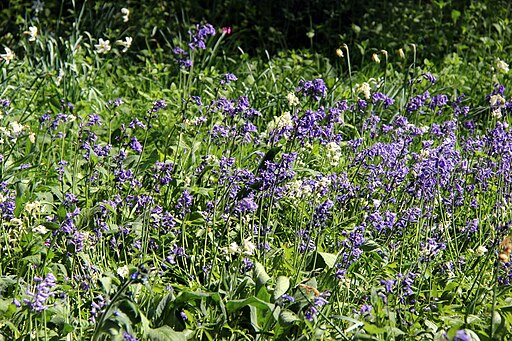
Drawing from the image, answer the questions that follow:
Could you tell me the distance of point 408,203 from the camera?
11.8 feet

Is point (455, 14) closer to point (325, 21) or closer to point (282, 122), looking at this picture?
point (325, 21)

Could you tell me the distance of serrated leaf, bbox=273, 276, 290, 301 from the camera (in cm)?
287

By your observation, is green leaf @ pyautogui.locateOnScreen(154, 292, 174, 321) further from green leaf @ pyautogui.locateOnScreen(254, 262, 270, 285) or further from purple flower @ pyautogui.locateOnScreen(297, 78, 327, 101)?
purple flower @ pyautogui.locateOnScreen(297, 78, 327, 101)

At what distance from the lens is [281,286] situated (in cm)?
290

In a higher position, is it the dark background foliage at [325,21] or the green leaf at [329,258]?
the green leaf at [329,258]

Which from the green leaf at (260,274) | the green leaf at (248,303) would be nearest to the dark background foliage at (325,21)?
the green leaf at (260,274)

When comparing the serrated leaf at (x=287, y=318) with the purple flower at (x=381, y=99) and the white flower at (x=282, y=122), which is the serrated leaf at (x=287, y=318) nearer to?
the white flower at (x=282, y=122)

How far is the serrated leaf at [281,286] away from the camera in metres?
2.87

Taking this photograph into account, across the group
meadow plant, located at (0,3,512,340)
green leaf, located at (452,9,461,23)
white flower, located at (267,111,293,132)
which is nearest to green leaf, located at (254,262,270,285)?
meadow plant, located at (0,3,512,340)

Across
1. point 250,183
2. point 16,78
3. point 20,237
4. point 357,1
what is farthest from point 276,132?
point 357,1

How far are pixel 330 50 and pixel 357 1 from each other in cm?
61

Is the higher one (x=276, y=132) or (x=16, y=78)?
(x=276, y=132)

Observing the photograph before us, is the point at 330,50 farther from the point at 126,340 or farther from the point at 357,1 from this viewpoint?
the point at 126,340

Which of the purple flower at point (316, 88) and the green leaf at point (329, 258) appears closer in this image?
the green leaf at point (329, 258)
